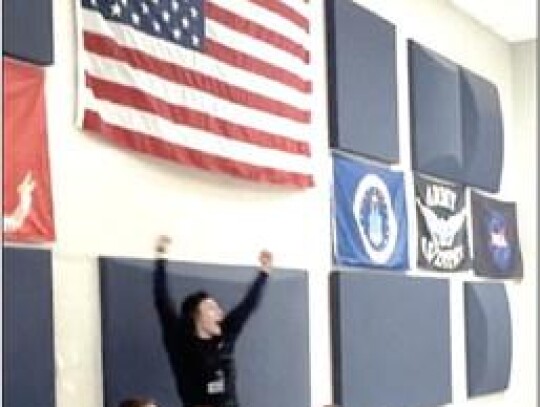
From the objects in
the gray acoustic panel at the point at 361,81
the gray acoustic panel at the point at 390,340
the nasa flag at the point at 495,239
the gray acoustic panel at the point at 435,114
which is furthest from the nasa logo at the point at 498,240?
the gray acoustic panel at the point at 361,81

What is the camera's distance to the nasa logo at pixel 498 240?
823 cm

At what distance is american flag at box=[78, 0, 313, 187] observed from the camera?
12.9ft


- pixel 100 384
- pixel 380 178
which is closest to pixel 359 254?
pixel 380 178

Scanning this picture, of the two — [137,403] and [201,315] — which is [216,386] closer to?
[201,315]

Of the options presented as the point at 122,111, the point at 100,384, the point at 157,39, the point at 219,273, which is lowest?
the point at 100,384

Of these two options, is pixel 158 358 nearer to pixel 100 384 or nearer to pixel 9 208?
pixel 100 384

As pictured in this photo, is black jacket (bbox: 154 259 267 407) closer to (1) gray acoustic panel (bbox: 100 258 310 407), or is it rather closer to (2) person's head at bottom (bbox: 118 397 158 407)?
(1) gray acoustic panel (bbox: 100 258 310 407)

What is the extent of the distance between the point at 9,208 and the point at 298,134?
230cm

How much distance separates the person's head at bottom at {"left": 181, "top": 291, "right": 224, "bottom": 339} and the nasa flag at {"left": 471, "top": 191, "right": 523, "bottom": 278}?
4.25m

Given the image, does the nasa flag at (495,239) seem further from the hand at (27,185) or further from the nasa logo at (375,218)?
the hand at (27,185)

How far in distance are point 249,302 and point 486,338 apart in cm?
376

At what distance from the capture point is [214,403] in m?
4.08

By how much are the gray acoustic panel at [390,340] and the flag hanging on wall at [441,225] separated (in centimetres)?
22

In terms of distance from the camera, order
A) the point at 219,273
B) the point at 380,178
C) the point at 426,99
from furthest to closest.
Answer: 1. the point at 426,99
2. the point at 380,178
3. the point at 219,273
